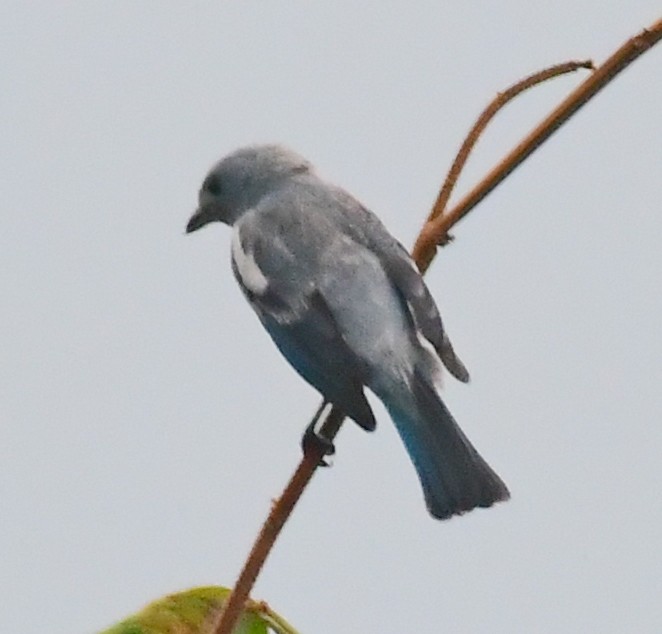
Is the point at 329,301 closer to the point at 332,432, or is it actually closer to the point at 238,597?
the point at 332,432

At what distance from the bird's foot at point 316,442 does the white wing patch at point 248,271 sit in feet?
1.46

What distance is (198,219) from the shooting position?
4320mm

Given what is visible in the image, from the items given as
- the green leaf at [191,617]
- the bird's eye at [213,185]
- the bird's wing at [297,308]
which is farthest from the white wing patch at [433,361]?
the bird's eye at [213,185]

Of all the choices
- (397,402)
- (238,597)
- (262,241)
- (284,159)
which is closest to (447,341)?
(397,402)

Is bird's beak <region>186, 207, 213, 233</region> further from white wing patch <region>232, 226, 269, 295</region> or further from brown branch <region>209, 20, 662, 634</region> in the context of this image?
brown branch <region>209, 20, 662, 634</region>

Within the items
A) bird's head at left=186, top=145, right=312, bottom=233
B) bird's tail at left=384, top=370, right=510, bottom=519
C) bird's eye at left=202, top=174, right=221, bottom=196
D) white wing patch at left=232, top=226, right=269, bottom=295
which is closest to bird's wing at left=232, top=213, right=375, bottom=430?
white wing patch at left=232, top=226, right=269, bottom=295

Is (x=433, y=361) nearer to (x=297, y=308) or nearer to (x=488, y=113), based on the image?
(x=297, y=308)

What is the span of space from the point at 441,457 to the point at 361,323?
1.33ft

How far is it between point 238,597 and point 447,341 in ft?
4.95

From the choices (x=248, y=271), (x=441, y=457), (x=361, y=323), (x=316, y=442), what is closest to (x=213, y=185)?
(x=248, y=271)

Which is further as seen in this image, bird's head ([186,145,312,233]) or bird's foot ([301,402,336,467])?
bird's head ([186,145,312,233])

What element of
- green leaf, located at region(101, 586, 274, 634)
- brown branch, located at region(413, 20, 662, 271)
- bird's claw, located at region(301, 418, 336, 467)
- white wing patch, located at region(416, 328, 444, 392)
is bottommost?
green leaf, located at region(101, 586, 274, 634)

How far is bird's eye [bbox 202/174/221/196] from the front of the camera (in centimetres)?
423

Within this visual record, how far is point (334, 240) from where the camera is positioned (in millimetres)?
3398
